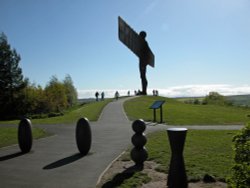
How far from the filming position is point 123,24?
85.7 feet

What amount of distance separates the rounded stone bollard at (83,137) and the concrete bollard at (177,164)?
4.27 meters

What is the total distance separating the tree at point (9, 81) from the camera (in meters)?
56.6

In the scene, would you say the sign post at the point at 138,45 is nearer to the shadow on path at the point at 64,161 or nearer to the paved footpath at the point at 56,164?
the paved footpath at the point at 56,164

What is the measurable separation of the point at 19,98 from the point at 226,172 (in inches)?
2190

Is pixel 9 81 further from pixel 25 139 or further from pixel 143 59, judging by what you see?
pixel 25 139

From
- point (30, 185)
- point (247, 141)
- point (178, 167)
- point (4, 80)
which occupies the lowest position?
point (30, 185)

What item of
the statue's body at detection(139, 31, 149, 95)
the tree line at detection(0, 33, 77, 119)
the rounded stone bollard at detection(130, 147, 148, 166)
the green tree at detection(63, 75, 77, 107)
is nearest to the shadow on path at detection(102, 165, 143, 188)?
the rounded stone bollard at detection(130, 147, 148, 166)

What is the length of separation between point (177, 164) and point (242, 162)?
214cm

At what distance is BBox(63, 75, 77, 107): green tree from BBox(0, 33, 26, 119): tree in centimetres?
2495

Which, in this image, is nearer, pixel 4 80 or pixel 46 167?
pixel 46 167

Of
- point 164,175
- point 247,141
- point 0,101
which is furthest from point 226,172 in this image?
point 0,101

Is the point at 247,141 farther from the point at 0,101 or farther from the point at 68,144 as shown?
the point at 0,101

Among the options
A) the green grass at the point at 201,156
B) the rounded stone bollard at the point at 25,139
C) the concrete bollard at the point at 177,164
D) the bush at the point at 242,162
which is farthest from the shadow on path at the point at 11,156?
the bush at the point at 242,162

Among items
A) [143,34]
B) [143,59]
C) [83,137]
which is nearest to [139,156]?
[83,137]
